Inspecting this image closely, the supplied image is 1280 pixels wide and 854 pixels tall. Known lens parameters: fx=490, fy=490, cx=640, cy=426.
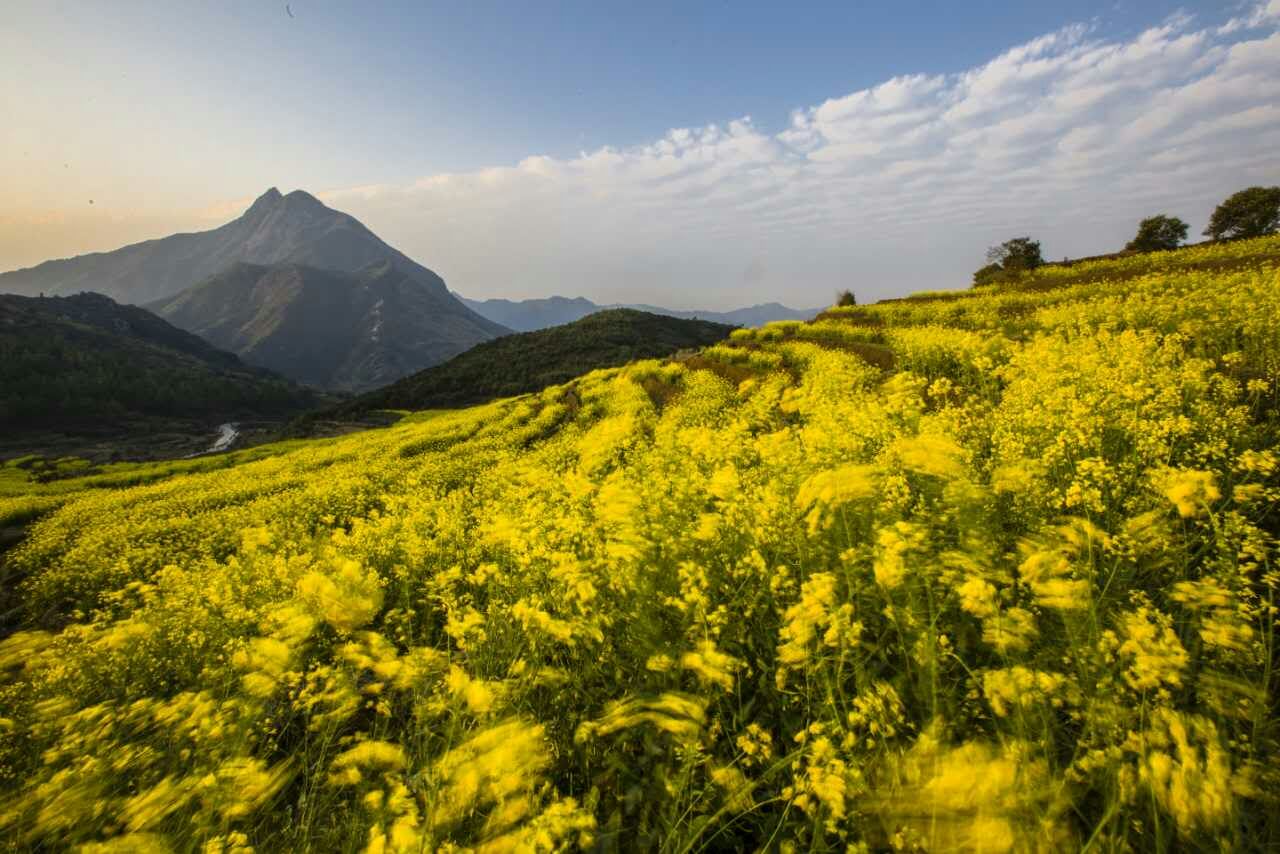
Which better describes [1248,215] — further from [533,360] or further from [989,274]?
[533,360]

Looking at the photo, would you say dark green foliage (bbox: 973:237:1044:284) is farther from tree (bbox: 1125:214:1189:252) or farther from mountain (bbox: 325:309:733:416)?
mountain (bbox: 325:309:733:416)

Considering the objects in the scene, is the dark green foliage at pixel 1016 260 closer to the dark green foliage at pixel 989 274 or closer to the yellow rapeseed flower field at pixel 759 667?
the dark green foliage at pixel 989 274

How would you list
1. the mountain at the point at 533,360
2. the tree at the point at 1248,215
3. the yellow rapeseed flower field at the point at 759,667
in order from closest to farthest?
the yellow rapeseed flower field at the point at 759,667
the tree at the point at 1248,215
the mountain at the point at 533,360

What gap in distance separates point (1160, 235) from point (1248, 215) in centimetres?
522

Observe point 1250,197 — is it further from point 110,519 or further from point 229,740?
point 110,519

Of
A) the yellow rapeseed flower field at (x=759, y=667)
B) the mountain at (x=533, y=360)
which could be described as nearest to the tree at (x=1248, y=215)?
the yellow rapeseed flower field at (x=759, y=667)

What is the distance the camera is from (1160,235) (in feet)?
131

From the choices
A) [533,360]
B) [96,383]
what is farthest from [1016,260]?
[96,383]

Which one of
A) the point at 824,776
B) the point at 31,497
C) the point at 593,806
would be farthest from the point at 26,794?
the point at 31,497

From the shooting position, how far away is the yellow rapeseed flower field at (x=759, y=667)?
217 cm

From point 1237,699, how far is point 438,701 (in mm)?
4180

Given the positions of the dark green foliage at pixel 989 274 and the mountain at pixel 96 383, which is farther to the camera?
the mountain at pixel 96 383

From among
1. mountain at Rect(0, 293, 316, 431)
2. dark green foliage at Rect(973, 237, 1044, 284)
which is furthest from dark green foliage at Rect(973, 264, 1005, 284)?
mountain at Rect(0, 293, 316, 431)

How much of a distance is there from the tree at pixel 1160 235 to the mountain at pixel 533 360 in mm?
45587
